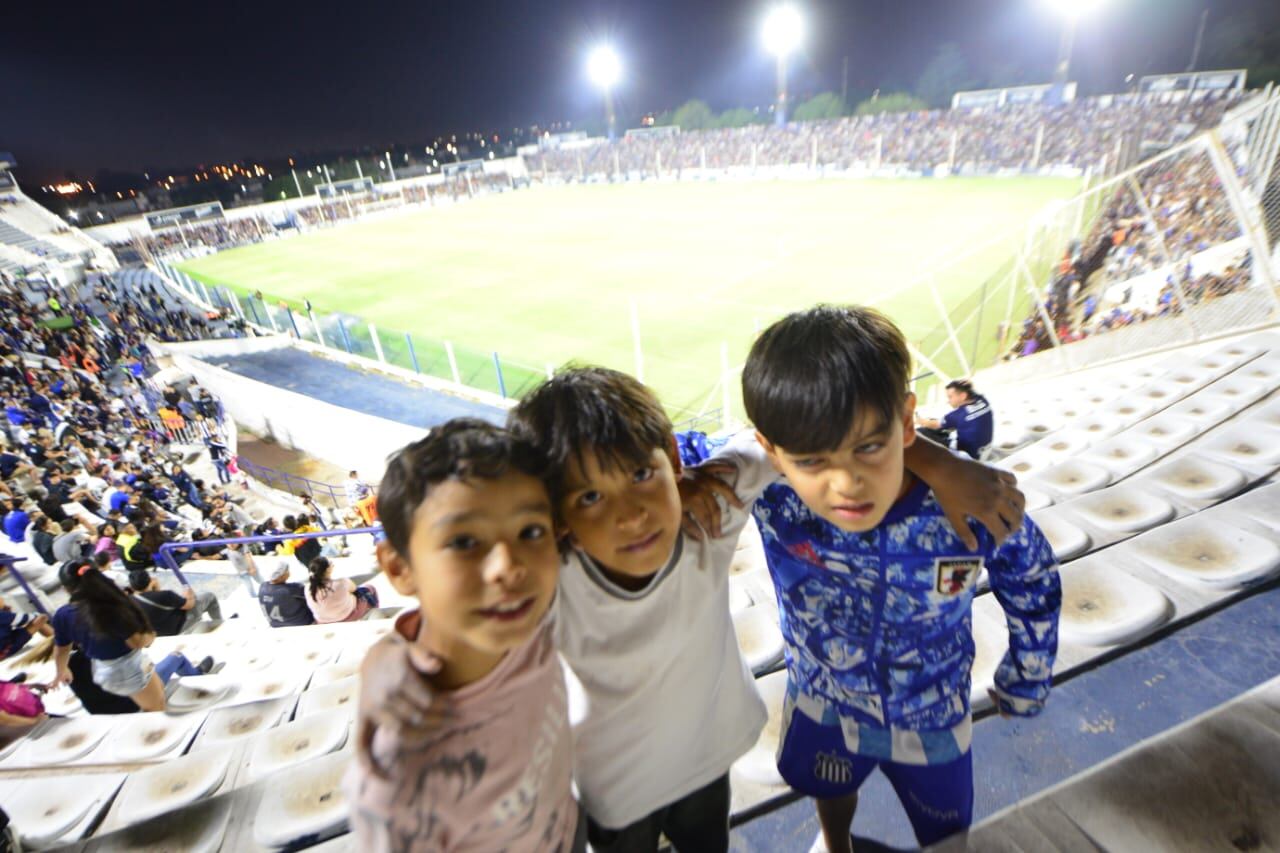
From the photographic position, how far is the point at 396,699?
2.84ft

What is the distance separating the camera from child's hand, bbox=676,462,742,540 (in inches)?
49.6

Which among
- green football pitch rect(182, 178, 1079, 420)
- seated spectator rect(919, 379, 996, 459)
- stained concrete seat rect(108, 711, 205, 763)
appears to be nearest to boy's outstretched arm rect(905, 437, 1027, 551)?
stained concrete seat rect(108, 711, 205, 763)

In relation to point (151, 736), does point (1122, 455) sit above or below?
above

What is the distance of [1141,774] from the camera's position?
1.33m

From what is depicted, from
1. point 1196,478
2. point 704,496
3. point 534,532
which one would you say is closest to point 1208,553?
point 1196,478

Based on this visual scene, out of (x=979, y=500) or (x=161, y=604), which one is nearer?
(x=979, y=500)

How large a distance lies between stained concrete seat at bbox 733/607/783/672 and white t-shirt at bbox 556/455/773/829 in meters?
0.83

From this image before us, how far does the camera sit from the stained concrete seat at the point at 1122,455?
3.19 m

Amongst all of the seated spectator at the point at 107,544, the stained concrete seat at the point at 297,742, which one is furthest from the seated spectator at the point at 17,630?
the stained concrete seat at the point at 297,742

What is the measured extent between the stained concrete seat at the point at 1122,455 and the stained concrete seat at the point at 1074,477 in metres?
0.07

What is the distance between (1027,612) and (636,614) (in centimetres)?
85

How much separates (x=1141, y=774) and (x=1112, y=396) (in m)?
5.23

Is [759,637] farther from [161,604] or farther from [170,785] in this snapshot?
[161,604]

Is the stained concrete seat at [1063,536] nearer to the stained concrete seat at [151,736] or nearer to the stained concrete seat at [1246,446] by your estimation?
the stained concrete seat at [1246,446]
